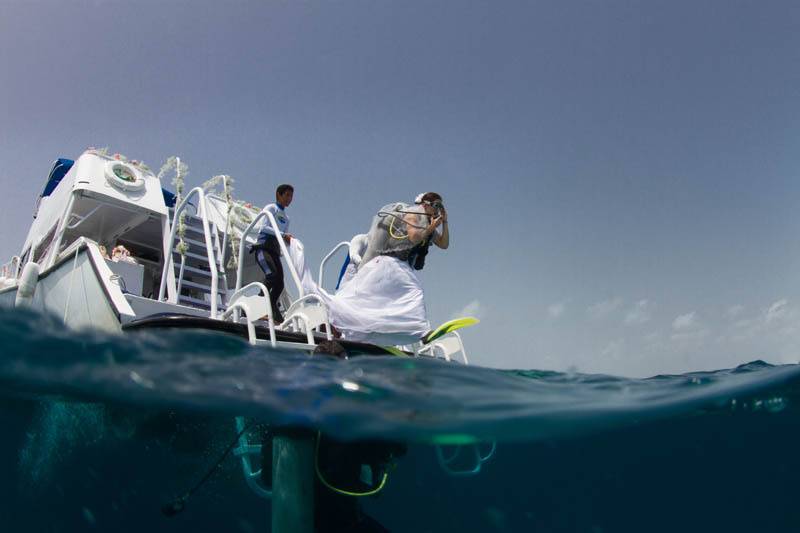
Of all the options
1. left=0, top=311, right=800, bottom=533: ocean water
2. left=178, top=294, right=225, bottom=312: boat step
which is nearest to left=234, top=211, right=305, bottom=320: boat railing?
left=0, top=311, right=800, bottom=533: ocean water

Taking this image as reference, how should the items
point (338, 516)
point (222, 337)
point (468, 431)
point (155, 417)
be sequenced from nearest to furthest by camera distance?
point (338, 516)
point (222, 337)
point (468, 431)
point (155, 417)

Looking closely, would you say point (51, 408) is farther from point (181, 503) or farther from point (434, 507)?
point (434, 507)

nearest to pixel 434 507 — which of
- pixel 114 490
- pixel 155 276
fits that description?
pixel 114 490

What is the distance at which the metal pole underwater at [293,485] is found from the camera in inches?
128

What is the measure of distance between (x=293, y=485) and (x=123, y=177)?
809 cm

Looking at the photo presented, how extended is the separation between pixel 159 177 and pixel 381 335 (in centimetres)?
742

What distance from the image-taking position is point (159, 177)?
31.7 ft

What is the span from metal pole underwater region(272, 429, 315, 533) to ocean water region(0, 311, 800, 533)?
0.42 metres

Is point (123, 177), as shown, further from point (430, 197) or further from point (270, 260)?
point (430, 197)

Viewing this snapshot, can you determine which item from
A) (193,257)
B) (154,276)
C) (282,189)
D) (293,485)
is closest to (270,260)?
(282,189)

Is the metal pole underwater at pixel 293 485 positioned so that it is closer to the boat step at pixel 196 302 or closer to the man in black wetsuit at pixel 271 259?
the man in black wetsuit at pixel 271 259

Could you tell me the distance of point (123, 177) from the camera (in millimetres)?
9125

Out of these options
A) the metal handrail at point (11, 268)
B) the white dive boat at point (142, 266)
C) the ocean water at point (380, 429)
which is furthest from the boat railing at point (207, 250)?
→ the metal handrail at point (11, 268)

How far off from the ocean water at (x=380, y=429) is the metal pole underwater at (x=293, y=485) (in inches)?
16.7
